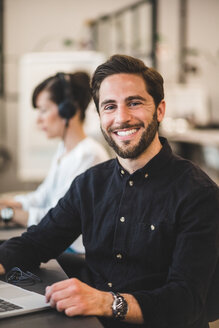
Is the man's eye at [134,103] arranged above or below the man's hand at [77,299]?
above

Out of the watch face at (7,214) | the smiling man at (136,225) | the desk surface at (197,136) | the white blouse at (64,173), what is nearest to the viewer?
the smiling man at (136,225)

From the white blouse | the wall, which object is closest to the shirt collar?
the white blouse

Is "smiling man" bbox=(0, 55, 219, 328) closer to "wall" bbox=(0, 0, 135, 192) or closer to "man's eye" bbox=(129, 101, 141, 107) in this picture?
"man's eye" bbox=(129, 101, 141, 107)

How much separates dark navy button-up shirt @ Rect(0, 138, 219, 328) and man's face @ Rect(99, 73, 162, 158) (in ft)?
0.19

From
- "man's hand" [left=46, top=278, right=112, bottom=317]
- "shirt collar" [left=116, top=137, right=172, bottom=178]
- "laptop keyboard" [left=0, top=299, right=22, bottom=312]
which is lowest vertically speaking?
"laptop keyboard" [left=0, top=299, right=22, bottom=312]

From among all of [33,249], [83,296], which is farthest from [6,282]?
[83,296]

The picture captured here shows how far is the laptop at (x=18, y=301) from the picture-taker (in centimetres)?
→ 99

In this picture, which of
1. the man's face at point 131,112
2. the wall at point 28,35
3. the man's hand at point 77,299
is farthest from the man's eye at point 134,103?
the wall at point 28,35

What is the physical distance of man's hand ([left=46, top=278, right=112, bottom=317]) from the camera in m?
0.99

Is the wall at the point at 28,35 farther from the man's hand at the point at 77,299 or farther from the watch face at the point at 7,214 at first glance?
the man's hand at the point at 77,299

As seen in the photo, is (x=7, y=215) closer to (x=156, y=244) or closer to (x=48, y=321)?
(x=156, y=244)

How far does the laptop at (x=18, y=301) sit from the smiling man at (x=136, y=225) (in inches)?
1.4

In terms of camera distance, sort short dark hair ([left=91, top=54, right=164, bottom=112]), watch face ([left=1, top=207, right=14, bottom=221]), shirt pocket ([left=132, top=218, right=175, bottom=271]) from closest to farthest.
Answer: shirt pocket ([left=132, top=218, right=175, bottom=271]) < short dark hair ([left=91, top=54, right=164, bottom=112]) < watch face ([left=1, top=207, right=14, bottom=221])

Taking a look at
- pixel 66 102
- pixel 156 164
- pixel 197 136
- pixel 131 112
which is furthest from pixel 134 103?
pixel 197 136
